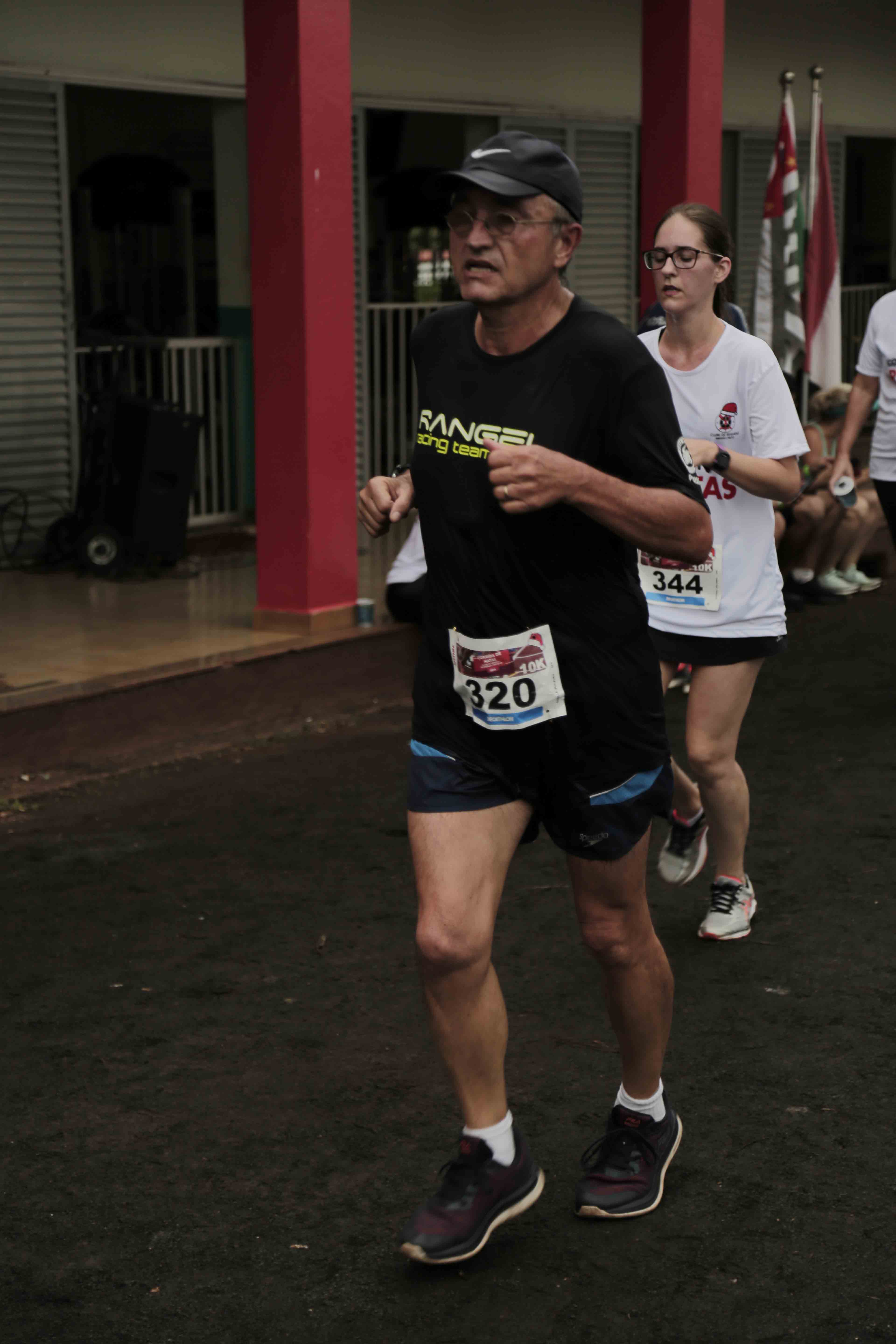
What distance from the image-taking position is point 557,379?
3242 mm

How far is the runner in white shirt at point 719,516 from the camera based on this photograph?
4930mm

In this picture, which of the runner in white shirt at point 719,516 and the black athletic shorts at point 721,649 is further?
the black athletic shorts at point 721,649

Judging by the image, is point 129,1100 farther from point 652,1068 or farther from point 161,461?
point 161,461

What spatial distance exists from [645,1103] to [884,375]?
4600mm

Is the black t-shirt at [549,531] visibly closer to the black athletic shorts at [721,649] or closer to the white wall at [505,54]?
the black athletic shorts at [721,649]

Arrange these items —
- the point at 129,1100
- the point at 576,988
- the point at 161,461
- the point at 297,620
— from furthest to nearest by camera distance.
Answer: the point at 161,461
the point at 297,620
the point at 576,988
the point at 129,1100

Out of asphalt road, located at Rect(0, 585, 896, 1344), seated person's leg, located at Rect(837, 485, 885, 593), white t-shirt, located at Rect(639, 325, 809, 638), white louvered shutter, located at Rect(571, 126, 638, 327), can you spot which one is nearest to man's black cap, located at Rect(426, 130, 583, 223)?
white t-shirt, located at Rect(639, 325, 809, 638)

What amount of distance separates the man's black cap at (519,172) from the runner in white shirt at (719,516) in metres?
1.69

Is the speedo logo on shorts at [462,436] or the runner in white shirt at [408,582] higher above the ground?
the speedo logo on shorts at [462,436]

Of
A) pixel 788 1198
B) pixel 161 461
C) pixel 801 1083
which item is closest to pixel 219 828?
pixel 801 1083

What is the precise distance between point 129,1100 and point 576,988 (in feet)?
4.20

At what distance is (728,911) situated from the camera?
5.27 meters

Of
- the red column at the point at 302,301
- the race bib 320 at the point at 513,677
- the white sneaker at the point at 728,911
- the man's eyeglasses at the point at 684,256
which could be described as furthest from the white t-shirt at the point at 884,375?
the race bib 320 at the point at 513,677

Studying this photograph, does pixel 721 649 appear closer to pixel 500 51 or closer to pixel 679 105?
pixel 679 105
